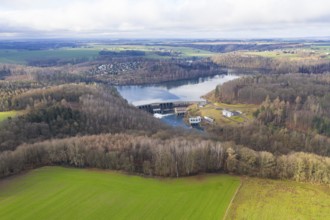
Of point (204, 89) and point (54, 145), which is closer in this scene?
point (54, 145)

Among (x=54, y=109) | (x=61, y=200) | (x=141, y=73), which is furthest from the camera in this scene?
(x=141, y=73)

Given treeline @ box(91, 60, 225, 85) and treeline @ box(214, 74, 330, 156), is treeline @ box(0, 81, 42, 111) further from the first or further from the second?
treeline @ box(91, 60, 225, 85)

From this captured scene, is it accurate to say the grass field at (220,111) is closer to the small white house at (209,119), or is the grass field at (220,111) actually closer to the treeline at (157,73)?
the small white house at (209,119)

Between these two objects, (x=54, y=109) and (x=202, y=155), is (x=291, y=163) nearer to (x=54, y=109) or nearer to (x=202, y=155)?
(x=202, y=155)

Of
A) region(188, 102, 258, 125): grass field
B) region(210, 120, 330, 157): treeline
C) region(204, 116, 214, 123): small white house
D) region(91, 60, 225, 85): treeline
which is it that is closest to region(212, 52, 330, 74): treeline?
region(91, 60, 225, 85): treeline

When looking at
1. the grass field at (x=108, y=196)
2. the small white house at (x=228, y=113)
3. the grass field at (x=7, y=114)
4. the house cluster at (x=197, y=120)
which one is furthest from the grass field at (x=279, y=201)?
the grass field at (x=7, y=114)

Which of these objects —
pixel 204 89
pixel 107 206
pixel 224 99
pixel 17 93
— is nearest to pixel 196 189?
pixel 107 206

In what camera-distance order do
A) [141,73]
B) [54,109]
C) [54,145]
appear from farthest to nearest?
[141,73] < [54,109] < [54,145]
